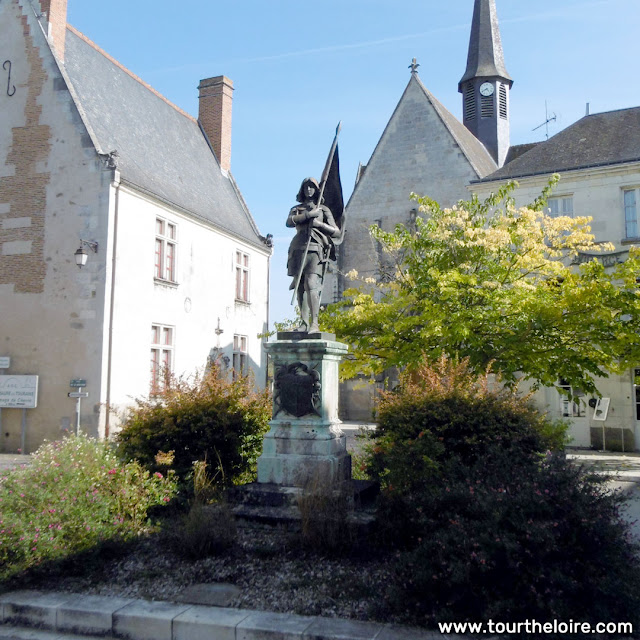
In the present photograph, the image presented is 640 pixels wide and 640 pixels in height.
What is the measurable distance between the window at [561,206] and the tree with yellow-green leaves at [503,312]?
4.91m

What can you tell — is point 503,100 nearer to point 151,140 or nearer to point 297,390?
point 151,140

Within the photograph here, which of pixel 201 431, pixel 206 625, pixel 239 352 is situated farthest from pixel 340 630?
pixel 239 352

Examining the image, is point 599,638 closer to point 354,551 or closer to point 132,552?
point 354,551

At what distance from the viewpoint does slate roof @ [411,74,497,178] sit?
75.2 feet

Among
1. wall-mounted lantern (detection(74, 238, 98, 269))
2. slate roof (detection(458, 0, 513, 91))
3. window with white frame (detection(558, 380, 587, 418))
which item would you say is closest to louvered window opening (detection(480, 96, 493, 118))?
slate roof (detection(458, 0, 513, 91))

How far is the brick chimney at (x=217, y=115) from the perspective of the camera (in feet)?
76.8

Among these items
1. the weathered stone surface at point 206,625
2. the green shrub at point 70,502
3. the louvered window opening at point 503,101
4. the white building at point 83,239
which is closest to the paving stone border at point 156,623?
the weathered stone surface at point 206,625

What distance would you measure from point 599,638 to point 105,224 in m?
14.3

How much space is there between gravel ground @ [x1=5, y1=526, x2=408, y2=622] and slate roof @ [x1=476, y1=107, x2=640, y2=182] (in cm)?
1595

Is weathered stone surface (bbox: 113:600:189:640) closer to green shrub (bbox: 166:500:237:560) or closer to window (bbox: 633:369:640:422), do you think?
green shrub (bbox: 166:500:237:560)

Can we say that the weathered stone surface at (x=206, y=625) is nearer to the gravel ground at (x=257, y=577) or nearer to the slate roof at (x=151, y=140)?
the gravel ground at (x=257, y=577)

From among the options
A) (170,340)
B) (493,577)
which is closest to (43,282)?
(170,340)

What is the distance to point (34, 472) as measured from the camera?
6461 millimetres

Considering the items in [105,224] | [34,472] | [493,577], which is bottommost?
[493,577]
